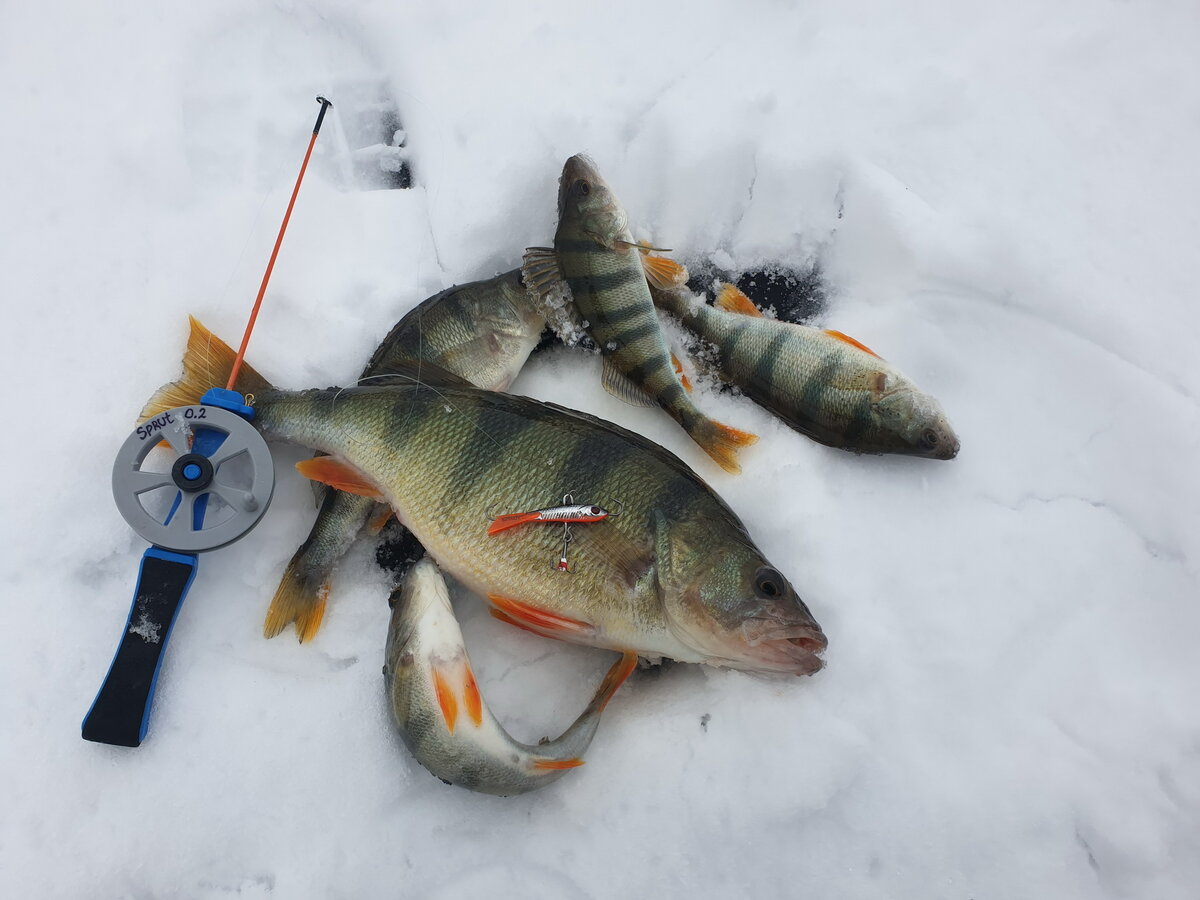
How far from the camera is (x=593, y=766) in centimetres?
212

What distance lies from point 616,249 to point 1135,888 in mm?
2353

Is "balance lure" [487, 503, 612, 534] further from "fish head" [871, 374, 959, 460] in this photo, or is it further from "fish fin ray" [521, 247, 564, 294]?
"fish head" [871, 374, 959, 460]

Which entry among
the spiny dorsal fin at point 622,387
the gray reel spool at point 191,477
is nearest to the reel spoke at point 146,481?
the gray reel spool at point 191,477

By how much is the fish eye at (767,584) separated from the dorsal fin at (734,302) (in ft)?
3.09

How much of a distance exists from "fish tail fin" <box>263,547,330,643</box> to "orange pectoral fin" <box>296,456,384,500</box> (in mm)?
264

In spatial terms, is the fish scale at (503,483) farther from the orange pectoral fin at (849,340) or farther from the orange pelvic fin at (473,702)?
the orange pectoral fin at (849,340)

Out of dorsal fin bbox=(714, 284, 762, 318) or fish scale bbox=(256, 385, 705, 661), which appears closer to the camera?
fish scale bbox=(256, 385, 705, 661)

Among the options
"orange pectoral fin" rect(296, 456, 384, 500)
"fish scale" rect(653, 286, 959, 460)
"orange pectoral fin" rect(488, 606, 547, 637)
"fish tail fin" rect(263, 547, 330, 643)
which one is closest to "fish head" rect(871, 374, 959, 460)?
"fish scale" rect(653, 286, 959, 460)

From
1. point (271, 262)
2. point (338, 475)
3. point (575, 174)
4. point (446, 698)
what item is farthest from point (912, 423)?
point (271, 262)

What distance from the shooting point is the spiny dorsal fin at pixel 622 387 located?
2.34 m

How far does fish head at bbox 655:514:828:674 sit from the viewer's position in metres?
1.87

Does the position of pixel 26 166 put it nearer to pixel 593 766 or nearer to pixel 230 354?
pixel 230 354

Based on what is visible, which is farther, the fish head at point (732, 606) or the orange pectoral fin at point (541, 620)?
the orange pectoral fin at point (541, 620)

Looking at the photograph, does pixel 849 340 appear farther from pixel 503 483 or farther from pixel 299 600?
pixel 299 600
